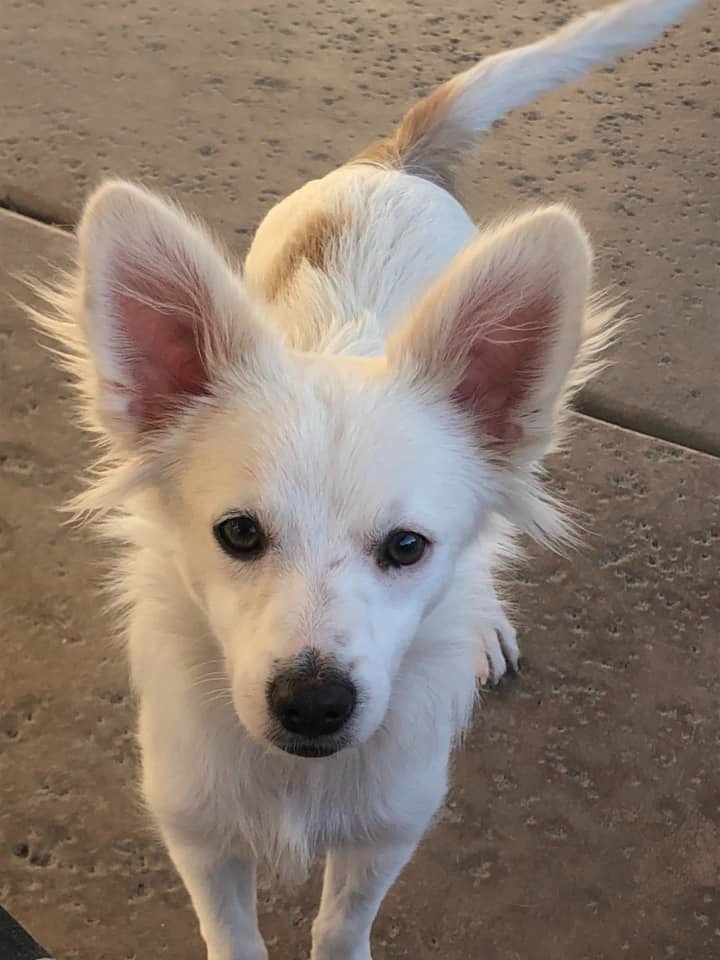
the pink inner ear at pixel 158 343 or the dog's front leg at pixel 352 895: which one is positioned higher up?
the pink inner ear at pixel 158 343

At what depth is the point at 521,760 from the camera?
221cm

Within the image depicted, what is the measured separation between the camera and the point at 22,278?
2.98 m

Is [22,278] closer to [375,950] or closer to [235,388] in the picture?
[235,388]

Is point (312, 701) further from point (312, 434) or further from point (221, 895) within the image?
point (221, 895)

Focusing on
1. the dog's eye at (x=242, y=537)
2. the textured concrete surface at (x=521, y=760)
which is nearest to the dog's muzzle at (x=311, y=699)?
the dog's eye at (x=242, y=537)

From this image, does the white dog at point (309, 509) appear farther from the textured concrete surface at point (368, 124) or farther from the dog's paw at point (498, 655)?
the textured concrete surface at point (368, 124)

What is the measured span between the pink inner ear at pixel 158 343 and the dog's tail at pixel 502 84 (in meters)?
1.04

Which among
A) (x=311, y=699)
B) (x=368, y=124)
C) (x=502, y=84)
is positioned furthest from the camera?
(x=368, y=124)

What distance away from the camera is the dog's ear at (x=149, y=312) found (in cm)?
135

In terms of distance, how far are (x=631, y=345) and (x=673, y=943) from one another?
1.62m

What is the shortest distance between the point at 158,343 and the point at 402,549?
A: 451 mm

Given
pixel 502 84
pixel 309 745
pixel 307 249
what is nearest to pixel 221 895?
pixel 309 745

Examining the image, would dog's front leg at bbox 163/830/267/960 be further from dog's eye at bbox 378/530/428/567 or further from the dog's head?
dog's eye at bbox 378/530/428/567

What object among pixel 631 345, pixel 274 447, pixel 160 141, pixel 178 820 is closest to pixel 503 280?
pixel 274 447
